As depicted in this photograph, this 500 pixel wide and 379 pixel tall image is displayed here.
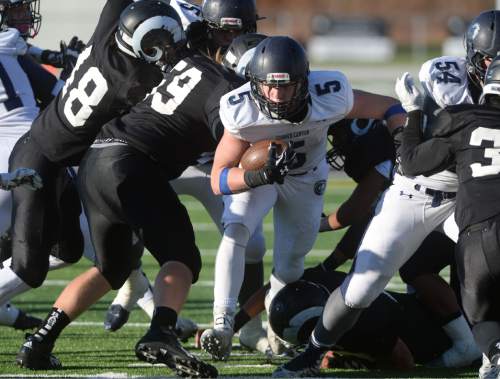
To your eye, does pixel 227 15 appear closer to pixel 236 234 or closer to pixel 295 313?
pixel 236 234

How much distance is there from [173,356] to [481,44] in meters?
1.82

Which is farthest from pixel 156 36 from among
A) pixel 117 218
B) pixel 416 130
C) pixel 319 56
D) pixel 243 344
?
pixel 319 56

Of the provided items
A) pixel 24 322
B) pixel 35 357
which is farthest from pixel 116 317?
pixel 35 357

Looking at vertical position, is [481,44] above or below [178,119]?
above

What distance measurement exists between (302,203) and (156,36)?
3.32 feet

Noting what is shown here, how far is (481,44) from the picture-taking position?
15.8ft

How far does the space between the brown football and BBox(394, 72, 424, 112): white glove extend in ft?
1.67

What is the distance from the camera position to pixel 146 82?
17.0 ft

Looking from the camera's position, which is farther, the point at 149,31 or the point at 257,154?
the point at 149,31

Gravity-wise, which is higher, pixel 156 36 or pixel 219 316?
pixel 156 36

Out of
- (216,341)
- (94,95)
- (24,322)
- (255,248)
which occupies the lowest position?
(24,322)

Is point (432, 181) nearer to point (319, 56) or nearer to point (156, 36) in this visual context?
point (156, 36)

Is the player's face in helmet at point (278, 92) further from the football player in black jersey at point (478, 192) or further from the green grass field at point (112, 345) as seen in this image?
the green grass field at point (112, 345)

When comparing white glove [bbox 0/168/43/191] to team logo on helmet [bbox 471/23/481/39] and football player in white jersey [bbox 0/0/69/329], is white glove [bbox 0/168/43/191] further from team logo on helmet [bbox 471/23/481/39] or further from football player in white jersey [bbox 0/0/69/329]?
team logo on helmet [bbox 471/23/481/39]
